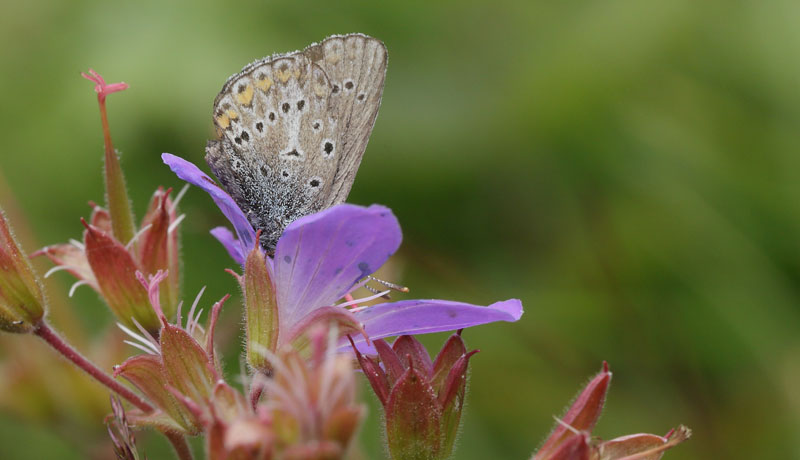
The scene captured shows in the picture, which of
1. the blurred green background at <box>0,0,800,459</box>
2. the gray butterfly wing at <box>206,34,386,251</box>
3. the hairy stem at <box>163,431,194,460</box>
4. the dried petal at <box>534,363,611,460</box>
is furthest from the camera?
the blurred green background at <box>0,0,800,459</box>

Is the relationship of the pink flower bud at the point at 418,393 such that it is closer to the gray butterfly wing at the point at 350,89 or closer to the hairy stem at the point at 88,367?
the gray butterfly wing at the point at 350,89

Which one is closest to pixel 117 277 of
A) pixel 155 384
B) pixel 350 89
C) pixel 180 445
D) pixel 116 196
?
pixel 116 196

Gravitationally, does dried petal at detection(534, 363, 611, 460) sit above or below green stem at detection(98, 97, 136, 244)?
below

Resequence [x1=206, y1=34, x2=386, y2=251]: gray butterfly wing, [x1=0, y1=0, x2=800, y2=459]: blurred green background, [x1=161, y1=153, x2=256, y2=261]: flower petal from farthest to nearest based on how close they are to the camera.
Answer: [x1=0, y1=0, x2=800, y2=459]: blurred green background < [x1=206, y1=34, x2=386, y2=251]: gray butterfly wing < [x1=161, y1=153, x2=256, y2=261]: flower petal

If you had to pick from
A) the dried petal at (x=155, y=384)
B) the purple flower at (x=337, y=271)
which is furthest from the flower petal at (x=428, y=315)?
the dried petal at (x=155, y=384)

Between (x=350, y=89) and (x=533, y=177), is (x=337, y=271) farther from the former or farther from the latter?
(x=533, y=177)

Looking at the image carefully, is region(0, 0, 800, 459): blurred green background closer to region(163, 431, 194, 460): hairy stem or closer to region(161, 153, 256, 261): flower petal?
region(163, 431, 194, 460): hairy stem

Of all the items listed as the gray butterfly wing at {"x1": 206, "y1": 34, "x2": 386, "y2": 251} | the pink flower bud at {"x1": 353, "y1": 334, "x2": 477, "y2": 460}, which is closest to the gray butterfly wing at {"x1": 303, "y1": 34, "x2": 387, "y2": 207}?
the gray butterfly wing at {"x1": 206, "y1": 34, "x2": 386, "y2": 251}
